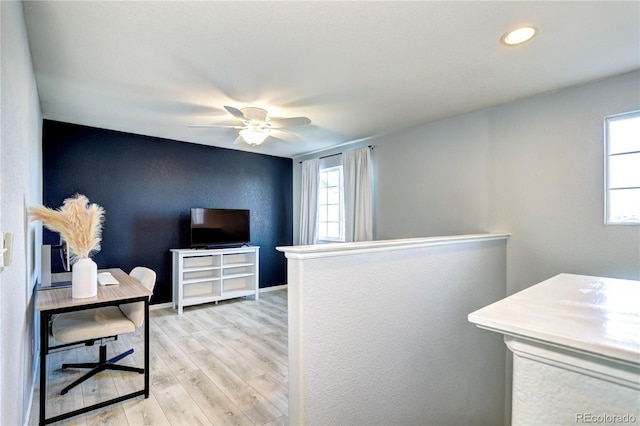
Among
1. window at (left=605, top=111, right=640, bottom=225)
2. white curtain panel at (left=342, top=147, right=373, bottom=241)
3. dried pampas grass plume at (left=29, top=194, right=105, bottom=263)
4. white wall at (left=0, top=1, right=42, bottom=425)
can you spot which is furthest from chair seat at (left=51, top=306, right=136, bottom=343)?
window at (left=605, top=111, right=640, bottom=225)

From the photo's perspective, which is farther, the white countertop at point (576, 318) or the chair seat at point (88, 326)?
the chair seat at point (88, 326)

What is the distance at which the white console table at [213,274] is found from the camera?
14.4 ft

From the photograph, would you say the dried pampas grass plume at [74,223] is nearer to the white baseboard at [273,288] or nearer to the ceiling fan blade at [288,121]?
the ceiling fan blade at [288,121]

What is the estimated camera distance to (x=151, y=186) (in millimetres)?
4449

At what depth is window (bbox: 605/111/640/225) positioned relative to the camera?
2475 mm

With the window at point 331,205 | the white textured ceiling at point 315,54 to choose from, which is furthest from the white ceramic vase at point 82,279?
the window at point 331,205

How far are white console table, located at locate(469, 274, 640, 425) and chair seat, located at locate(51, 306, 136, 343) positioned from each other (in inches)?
100

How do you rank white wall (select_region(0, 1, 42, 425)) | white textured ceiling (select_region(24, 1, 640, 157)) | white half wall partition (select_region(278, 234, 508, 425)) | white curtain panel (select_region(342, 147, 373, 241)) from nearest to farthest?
white wall (select_region(0, 1, 42, 425)) < white half wall partition (select_region(278, 234, 508, 425)) < white textured ceiling (select_region(24, 1, 640, 157)) < white curtain panel (select_region(342, 147, 373, 241))

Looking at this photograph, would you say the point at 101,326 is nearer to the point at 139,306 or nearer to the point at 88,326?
the point at 88,326

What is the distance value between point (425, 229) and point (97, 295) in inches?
134

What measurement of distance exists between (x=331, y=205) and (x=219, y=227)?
1883mm

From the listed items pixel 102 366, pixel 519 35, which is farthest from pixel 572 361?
pixel 102 366

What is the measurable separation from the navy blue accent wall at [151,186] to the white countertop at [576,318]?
4648 mm

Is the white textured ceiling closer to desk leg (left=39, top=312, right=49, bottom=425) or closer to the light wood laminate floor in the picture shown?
desk leg (left=39, top=312, right=49, bottom=425)
